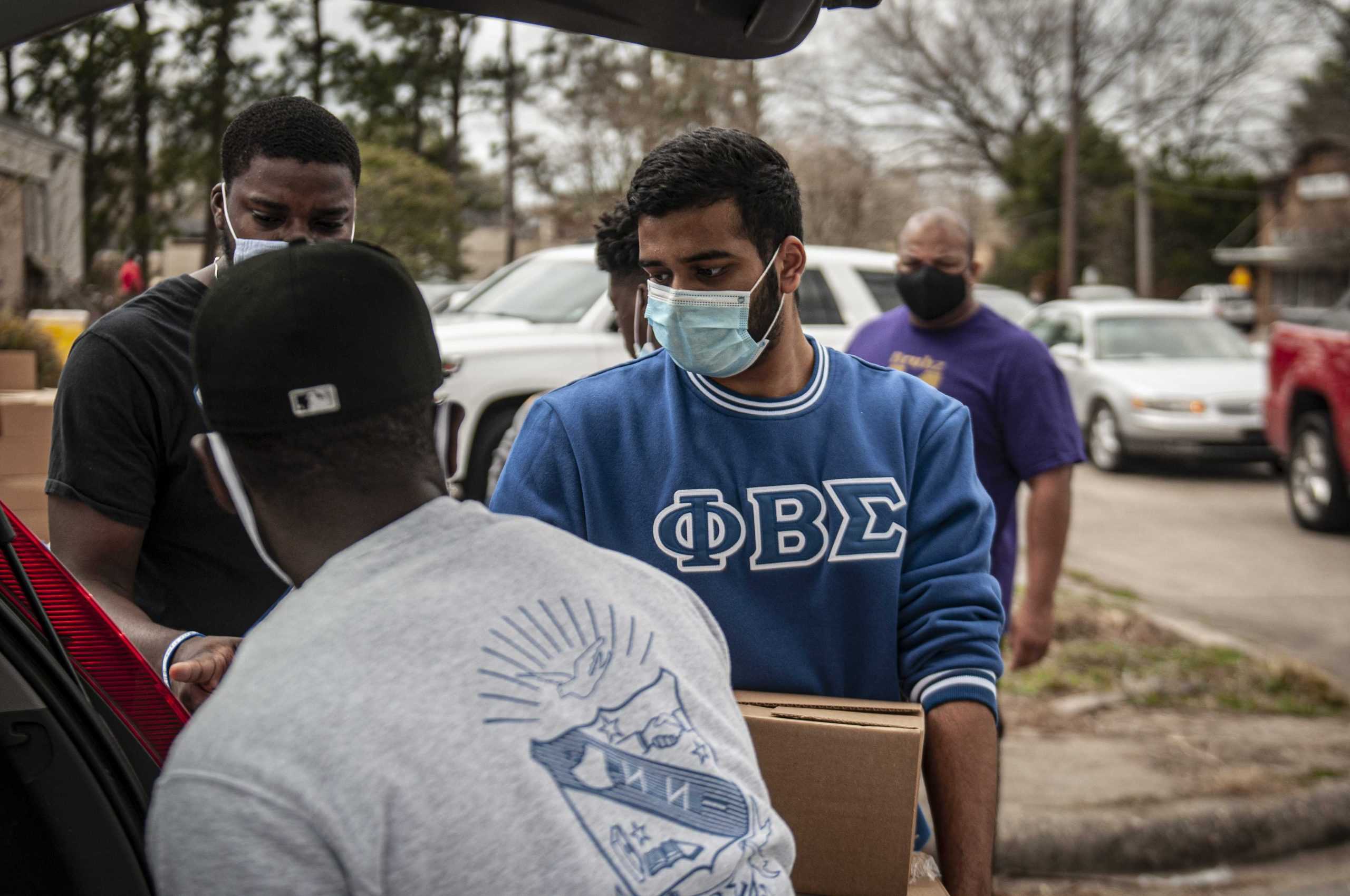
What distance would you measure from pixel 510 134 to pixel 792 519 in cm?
1664

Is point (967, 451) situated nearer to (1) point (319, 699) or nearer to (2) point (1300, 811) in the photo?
(1) point (319, 699)

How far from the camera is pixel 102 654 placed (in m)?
1.91

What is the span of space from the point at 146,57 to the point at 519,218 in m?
6.89

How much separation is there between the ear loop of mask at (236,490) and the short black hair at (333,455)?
2cm

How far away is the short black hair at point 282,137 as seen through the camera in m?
2.57

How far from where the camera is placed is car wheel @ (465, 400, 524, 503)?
795cm

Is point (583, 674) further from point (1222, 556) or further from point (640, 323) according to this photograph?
point (1222, 556)

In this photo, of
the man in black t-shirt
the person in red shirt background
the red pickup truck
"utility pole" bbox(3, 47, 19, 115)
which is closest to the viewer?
the man in black t-shirt

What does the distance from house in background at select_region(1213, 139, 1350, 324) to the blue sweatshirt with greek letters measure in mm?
46392

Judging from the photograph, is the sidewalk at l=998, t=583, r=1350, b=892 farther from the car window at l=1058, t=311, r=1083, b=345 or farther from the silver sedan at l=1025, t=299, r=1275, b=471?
the car window at l=1058, t=311, r=1083, b=345

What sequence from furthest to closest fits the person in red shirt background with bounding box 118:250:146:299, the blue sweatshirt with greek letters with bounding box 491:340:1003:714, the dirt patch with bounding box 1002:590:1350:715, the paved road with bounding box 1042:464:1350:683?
the person in red shirt background with bounding box 118:250:146:299 < the paved road with bounding box 1042:464:1350:683 < the dirt patch with bounding box 1002:590:1350:715 < the blue sweatshirt with greek letters with bounding box 491:340:1003:714

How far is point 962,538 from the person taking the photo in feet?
7.35

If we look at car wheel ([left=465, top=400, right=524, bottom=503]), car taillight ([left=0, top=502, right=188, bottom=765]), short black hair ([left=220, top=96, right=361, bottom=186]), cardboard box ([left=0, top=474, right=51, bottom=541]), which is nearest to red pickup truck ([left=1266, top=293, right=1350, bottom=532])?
car wheel ([left=465, top=400, right=524, bottom=503])

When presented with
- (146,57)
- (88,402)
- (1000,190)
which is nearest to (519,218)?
(146,57)
